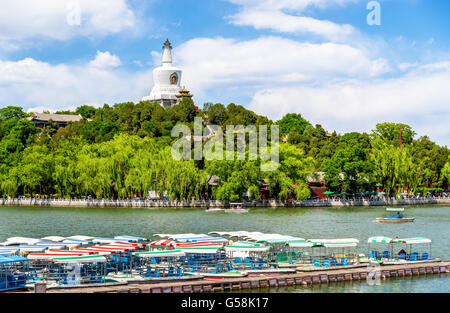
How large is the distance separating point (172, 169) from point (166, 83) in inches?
2587

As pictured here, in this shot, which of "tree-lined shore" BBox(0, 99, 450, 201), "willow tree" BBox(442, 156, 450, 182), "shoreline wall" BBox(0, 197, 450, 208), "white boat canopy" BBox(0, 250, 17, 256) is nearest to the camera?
"white boat canopy" BBox(0, 250, 17, 256)

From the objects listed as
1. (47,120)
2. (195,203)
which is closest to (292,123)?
(47,120)

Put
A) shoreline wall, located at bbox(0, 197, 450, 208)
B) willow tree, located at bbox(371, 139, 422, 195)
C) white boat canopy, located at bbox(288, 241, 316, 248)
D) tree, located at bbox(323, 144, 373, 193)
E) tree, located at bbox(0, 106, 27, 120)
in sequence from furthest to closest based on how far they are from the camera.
Result: 1. tree, located at bbox(0, 106, 27, 120)
2. willow tree, located at bbox(371, 139, 422, 195)
3. tree, located at bbox(323, 144, 373, 193)
4. shoreline wall, located at bbox(0, 197, 450, 208)
5. white boat canopy, located at bbox(288, 241, 316, 248)

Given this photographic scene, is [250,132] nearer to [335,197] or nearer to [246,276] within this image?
[335,197]

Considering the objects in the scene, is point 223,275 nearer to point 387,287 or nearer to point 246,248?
point 246,248

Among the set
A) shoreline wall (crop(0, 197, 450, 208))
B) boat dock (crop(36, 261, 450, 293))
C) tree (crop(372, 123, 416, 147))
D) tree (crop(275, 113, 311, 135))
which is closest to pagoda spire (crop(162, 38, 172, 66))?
tree (crop(275, 113, 311, 135))

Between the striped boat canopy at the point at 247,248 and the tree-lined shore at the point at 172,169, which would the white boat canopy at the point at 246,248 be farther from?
the tree-lined shore at the point at 172,169

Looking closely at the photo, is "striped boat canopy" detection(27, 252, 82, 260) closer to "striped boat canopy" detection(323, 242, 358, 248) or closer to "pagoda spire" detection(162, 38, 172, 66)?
"striped boat canopy" detection(323, 242, 358, 248)

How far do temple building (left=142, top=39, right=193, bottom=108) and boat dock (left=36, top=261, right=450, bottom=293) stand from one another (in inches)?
3895

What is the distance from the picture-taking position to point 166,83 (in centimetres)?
12594

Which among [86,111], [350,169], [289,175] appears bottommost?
[289,175]

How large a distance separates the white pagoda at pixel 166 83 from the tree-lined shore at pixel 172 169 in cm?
2977

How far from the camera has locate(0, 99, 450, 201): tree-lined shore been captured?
207 feet

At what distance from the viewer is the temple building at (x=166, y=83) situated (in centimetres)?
Answer: 12188
